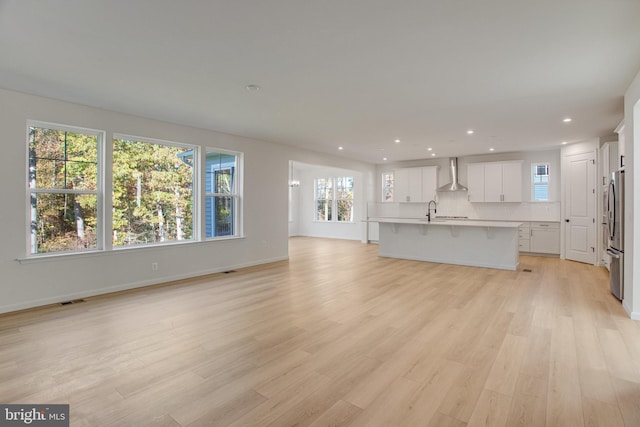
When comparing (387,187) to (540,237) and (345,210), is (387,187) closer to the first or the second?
(345,210)

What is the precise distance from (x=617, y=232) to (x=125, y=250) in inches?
273

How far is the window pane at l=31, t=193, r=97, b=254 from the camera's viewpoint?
405 cm

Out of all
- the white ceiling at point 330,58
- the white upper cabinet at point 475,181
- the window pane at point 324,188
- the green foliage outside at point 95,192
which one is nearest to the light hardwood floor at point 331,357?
the green foliage outside at point 95,192

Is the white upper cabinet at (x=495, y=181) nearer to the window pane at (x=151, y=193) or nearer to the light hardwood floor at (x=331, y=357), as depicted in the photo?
the light hardwood floor at (x=331, y=357)

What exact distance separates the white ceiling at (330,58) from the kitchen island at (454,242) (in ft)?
7.61

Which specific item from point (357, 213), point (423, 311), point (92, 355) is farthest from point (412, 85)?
point (357, 213)

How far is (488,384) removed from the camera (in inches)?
88.1

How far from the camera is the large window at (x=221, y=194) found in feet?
19.5

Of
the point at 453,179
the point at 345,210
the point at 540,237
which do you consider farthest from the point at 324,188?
the point at 540,237

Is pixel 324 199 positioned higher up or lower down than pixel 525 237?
higher up

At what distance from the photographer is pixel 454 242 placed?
681cm

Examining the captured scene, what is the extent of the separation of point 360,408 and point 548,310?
3.16 m

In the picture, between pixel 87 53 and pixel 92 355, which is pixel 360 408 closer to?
pixel 92 355

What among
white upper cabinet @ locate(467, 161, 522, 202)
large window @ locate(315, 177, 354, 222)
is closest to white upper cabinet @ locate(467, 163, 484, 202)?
white upper cabinet @ locate(467, 161, 522, 202)
